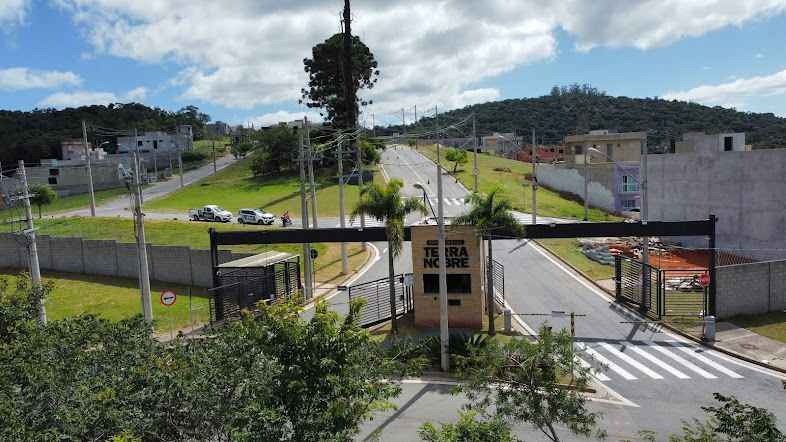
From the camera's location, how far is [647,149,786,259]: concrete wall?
38531mm

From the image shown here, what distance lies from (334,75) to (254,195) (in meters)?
22.2

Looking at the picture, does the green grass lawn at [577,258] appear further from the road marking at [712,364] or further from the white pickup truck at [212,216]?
the white pickup truck at [212,216]

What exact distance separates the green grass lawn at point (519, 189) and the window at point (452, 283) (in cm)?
1397

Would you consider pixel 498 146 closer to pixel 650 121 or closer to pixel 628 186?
pixel 650 121

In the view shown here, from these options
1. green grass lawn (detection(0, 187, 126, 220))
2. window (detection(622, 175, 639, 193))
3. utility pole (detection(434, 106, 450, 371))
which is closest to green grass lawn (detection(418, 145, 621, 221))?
window (detection(622, 175, 639, 193))

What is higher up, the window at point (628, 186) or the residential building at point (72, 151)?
the residential building at point (72, 151)

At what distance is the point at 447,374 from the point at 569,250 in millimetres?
23980

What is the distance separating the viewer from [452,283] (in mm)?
25797

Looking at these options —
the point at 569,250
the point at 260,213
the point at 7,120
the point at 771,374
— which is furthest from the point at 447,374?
the point at 7,120

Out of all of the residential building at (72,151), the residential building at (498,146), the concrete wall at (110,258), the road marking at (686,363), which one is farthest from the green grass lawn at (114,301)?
the residential building at (498,146)

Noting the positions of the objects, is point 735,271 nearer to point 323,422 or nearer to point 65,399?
point 323,422

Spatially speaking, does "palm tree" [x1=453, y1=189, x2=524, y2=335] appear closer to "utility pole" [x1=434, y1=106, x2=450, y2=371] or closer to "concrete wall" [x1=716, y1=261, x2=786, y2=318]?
"utility pole" [x1=434, y1=106, x2=450, y2=371]

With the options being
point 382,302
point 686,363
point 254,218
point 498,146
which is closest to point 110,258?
point 254,218

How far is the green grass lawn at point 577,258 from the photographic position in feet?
118
